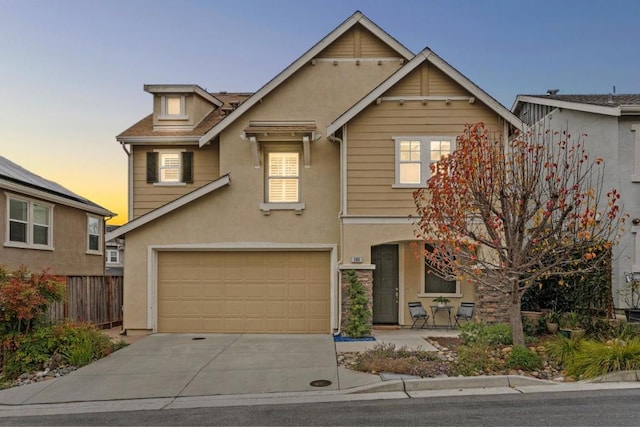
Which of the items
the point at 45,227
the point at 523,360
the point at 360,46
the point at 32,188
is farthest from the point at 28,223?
the point at 523,360

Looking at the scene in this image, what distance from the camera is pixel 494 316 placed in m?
11.0

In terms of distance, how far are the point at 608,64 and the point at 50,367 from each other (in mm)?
35992

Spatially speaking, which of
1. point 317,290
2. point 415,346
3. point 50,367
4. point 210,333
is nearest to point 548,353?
point 415,346

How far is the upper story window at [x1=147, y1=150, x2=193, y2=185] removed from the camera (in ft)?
46.5

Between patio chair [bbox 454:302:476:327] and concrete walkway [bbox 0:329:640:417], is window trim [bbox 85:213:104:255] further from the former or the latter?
patio chair [bbox 454:302:476:327]

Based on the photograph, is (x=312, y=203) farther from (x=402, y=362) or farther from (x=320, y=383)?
(x=320, y=383)

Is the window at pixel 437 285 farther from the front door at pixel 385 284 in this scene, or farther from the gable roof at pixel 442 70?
the gable roof at pixel 442 70

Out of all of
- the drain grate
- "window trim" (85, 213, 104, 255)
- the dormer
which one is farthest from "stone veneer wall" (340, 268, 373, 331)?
A: "window trim" (85, 213, 104, 255)

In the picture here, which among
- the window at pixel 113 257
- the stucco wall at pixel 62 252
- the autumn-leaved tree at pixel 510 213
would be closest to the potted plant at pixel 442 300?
the autumn-leaved tree at pixel 510 213

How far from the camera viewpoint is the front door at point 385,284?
41.7 feet

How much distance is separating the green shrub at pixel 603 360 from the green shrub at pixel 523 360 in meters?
0.50

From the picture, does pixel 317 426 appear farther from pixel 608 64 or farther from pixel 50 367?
pixel 608 64

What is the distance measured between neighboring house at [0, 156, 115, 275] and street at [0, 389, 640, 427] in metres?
9.60

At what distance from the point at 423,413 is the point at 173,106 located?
1269 cm
